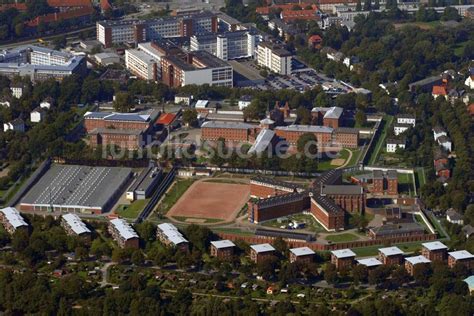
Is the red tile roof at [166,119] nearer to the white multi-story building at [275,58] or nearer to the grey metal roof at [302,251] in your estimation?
the white multi-story building at [275,58]

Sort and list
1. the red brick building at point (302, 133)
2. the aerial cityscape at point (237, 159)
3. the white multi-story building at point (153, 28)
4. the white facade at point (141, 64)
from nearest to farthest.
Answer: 1. the aerial cityscape at point (237, 159)
2. the red brick building at point (302, 133)
3. the white facade at point (141, 64)
4. the white multi-story building at point (153, 28)

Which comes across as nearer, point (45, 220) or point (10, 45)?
point (45, 220)

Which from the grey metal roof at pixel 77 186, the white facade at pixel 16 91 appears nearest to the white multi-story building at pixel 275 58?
the white facade at pixel 16 91

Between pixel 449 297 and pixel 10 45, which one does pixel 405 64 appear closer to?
pixel 10 45

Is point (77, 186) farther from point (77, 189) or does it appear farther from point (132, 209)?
point (132, 209)

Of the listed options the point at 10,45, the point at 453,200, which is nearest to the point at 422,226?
the point at 453,200

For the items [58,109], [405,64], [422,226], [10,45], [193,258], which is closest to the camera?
[193,258]

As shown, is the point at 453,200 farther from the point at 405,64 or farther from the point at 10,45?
the point at 10,45

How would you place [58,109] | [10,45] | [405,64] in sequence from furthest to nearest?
1. [10,45]
2. [405,64]
3. [58,109]
